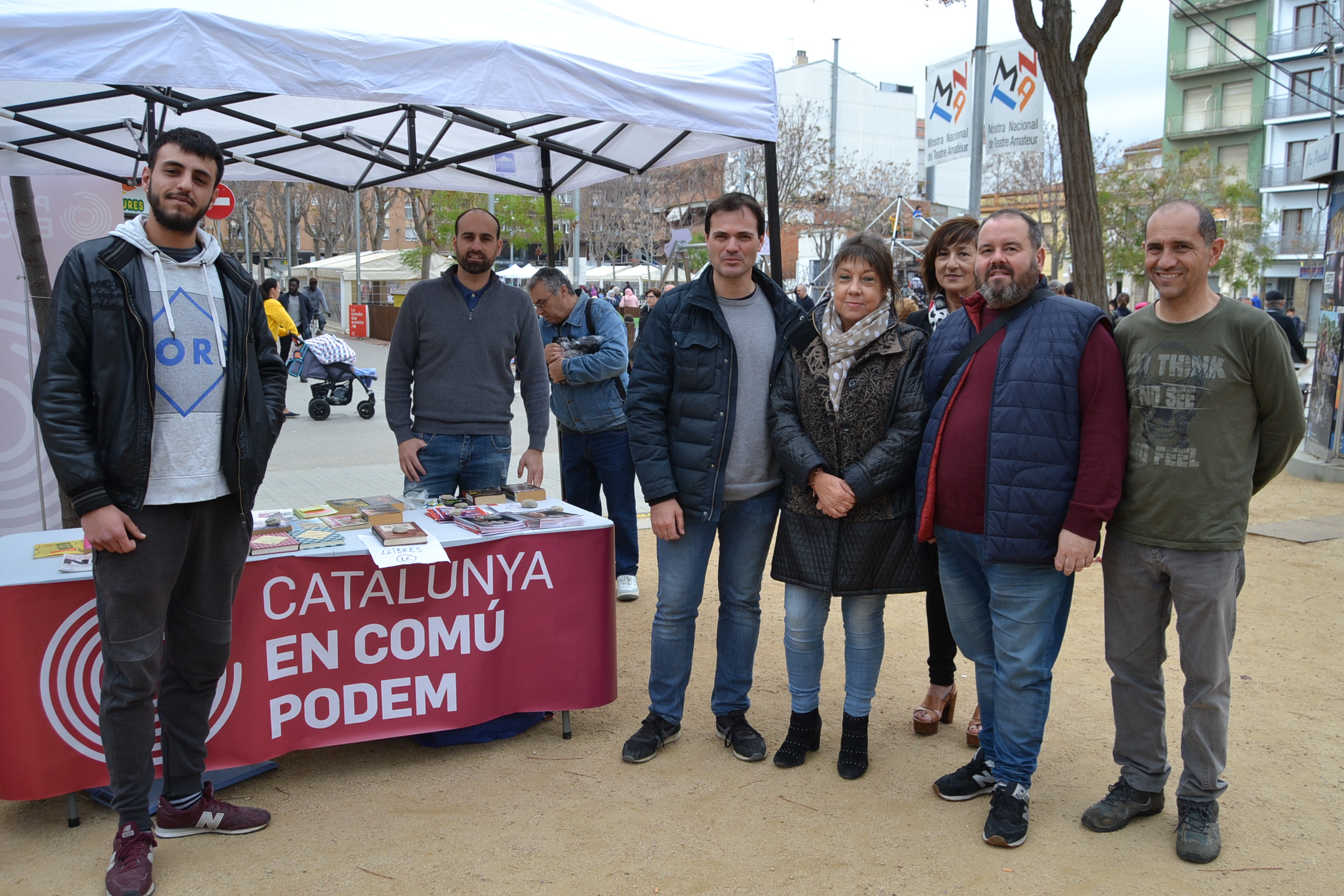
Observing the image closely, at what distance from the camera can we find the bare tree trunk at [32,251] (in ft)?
15.5

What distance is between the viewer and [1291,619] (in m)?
5.14

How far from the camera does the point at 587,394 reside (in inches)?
201

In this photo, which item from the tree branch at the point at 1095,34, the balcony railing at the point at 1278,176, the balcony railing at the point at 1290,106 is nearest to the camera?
the tree branch at the point at 1095,34

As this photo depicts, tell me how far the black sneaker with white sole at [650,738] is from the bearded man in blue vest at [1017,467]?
1.18 metres

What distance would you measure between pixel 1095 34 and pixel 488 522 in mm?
6628


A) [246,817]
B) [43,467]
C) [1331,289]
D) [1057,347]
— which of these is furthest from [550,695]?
[1331,289]

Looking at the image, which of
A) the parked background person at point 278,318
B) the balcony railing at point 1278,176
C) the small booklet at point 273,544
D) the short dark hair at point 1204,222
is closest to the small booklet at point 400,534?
the small booklet at point 273,544

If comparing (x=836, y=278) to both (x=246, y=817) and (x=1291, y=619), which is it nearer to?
(x=246, y=817)

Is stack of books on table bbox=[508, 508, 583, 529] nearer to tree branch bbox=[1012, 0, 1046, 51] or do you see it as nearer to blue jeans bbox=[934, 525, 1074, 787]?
blue jeans bbox=[934, 525, 1074, 787]

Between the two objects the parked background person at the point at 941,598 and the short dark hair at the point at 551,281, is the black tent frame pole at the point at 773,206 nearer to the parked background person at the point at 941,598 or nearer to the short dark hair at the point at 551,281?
the parked background person at the point at 941,598

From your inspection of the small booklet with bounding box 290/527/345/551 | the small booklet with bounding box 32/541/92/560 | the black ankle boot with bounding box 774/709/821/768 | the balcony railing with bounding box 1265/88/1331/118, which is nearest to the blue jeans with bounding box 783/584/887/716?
the black ankle boot with bounding box 774/709/821/768

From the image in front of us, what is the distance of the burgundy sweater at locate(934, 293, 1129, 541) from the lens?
9.04 ft

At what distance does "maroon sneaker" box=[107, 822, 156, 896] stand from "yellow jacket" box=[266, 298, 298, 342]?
11.2 m

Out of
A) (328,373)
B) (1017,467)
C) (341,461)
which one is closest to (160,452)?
(1017,467)
